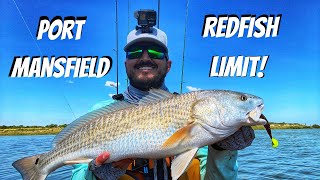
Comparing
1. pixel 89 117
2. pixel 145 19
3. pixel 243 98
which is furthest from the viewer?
pixel 145 19

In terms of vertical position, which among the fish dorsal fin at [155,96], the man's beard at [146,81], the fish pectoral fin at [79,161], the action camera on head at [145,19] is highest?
the action camera on head at [145,19]

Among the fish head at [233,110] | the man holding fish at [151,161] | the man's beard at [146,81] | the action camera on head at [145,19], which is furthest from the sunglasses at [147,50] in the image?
the fish head at [233,110]

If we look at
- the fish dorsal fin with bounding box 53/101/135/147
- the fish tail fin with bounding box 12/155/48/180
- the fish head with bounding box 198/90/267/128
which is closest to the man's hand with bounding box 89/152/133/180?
the fish dorsal fin with bounding box 53/101/135/147

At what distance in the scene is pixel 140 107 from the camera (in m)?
4.02

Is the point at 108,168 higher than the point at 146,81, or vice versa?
the point at 146,81

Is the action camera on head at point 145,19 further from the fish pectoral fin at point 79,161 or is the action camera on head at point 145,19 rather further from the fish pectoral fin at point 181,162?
the fish pectoral fin at point 181,162

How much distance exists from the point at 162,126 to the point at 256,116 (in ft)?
2.85

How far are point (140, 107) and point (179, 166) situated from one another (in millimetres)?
717

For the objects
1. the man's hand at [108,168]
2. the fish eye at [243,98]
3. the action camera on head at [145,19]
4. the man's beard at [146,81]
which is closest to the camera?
the fish eye at [243,98]

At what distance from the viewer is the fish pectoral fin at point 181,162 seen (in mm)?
3693

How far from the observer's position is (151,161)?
457 cm

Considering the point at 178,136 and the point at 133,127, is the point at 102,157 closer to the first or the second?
the point at 133,127

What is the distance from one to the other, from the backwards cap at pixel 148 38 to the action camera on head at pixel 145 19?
0.23 feet

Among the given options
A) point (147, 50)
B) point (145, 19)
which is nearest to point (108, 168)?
point (147, 50)
